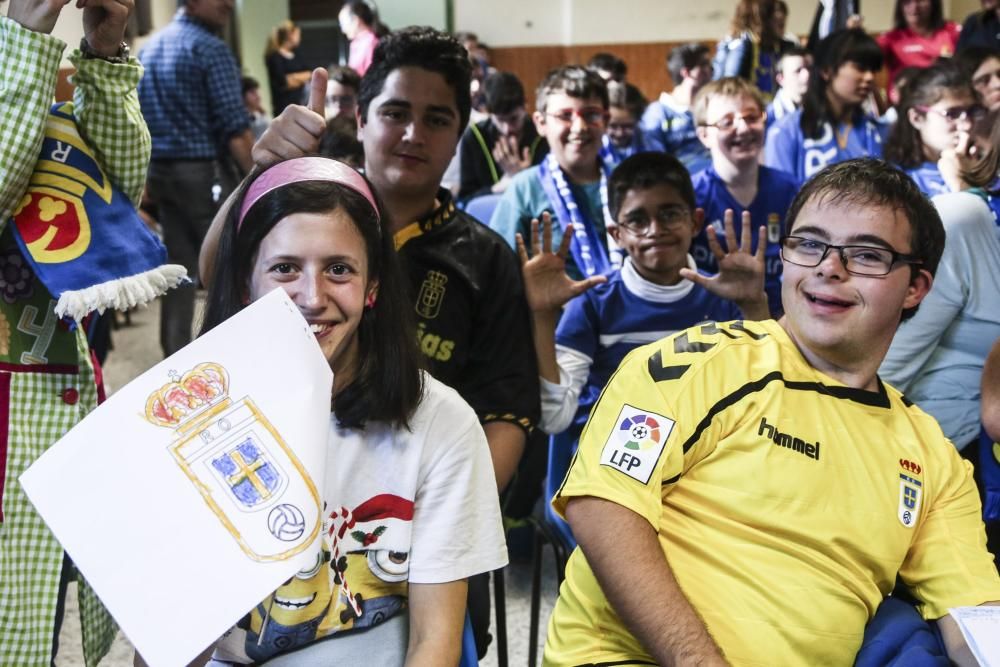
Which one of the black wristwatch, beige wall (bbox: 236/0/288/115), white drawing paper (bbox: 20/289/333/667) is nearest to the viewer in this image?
white drawing paper (bbox: 20/289/333/667)

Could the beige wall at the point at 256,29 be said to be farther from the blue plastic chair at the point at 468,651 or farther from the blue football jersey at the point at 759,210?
the blue plastic chair at the point at 468,651

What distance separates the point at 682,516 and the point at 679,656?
22 cm

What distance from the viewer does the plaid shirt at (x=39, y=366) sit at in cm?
150

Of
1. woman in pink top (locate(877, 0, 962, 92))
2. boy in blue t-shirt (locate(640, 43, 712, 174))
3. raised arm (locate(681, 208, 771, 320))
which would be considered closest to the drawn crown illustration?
raised arm (locate(681, 208, 771, 320))

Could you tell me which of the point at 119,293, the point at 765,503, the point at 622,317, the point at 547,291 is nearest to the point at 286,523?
the point at 119,293

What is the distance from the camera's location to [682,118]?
4832 mm

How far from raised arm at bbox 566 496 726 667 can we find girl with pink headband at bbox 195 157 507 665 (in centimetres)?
15

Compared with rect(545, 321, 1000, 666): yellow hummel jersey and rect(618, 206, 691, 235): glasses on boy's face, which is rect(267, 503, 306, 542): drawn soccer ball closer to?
rect(545, 321, 1000, 666): yellow hummel jersey

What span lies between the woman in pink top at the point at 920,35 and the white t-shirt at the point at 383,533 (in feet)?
17.7

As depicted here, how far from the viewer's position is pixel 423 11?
35.6 ft

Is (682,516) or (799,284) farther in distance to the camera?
(799,284)

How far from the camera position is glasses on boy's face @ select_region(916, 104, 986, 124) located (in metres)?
2.90

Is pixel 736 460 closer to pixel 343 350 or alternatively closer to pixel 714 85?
pixel 343 350

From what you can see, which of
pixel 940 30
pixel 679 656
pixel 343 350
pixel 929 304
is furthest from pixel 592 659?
pixel 940 30
